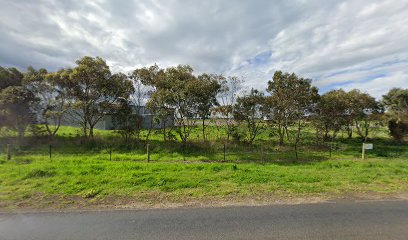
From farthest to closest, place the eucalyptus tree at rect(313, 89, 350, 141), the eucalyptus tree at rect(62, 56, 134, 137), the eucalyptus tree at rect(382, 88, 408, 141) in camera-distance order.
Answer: the eucalyptus tree at rect(382, 88, 408, 141)
the eucalyptus tree at rect(313, 89, 350, 141)
the eucalyptus tree at rect(62, 56, 134, 137)

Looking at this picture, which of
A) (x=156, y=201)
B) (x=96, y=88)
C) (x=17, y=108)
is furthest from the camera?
(x=96, y=88)

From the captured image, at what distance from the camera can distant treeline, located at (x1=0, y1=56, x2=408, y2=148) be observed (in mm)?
16078

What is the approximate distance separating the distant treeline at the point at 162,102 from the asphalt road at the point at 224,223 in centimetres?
1125

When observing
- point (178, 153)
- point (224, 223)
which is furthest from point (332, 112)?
point (224, 223)

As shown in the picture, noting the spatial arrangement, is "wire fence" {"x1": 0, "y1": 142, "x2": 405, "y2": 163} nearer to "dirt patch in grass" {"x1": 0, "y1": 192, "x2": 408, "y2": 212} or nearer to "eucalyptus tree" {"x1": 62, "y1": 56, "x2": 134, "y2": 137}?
"eucalyptus tree" {"x1": 62, "y1": 56, "x2": 134, "y2": 137}

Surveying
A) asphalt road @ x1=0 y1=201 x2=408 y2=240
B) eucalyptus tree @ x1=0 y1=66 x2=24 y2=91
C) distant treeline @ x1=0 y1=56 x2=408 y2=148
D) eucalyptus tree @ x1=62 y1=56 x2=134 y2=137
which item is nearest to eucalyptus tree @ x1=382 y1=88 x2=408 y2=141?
distant treeline @ x1=0 y1=56 x2=408 y2=148

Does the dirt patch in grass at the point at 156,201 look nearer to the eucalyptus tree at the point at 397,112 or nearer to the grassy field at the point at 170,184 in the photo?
the grassy field at the point at 170,184

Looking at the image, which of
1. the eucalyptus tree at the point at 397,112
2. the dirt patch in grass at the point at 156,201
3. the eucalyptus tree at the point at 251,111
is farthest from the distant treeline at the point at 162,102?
the dirt patch in grass at the point at 156,201

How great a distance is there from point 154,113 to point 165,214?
41.2ft

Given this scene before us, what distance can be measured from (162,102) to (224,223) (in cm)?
1252

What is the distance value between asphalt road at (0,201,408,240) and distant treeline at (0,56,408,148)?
1125 centimetres

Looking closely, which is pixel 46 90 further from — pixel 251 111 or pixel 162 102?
pixel 251 111

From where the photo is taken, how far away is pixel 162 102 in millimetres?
16000

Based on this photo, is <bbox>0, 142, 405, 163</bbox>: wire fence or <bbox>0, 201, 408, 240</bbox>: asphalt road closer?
<bbox>0, 201, 408, 240</bbox>: asphalt road
